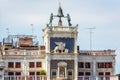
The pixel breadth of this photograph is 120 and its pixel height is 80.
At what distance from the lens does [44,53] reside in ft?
300

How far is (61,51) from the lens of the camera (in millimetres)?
88750

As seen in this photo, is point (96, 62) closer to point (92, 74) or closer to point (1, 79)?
point (92, 74)

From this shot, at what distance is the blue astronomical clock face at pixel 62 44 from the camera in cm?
8862

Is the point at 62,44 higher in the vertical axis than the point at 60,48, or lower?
higher

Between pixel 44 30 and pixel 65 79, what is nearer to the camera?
pixel 65 79

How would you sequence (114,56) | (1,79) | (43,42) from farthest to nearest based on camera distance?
1. (43,42)
2. (114,56)
3. (1,79)

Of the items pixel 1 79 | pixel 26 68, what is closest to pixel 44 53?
pixel 26 68

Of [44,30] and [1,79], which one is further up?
[44,30]

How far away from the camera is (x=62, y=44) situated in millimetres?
88625

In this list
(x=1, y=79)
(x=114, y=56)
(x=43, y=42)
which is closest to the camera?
(x=1, y=79)

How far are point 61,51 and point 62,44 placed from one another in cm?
119

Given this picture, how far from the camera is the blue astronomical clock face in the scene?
88625 millimetres

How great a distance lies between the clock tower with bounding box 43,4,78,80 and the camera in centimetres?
8812

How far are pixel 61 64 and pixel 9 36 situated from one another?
774 inches
